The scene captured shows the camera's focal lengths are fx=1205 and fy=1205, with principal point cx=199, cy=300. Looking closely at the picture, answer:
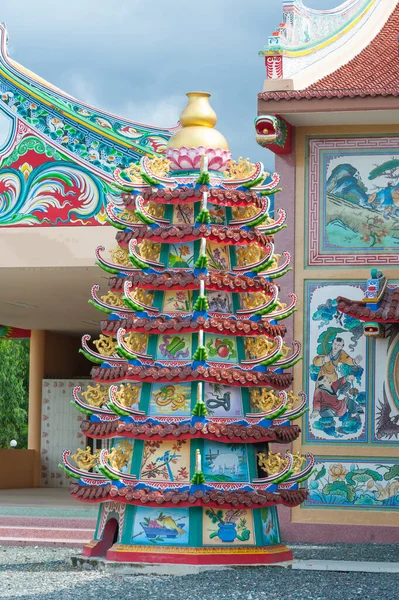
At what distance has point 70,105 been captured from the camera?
1638 cm

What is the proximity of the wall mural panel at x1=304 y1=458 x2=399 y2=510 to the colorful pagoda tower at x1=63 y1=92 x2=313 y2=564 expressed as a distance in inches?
113

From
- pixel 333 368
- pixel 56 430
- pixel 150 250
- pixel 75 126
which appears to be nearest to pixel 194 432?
pixel 150 250

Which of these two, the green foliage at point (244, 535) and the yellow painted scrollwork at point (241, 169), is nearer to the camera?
the green foliage at point (244, 535)

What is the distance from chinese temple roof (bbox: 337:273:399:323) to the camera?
13.4m

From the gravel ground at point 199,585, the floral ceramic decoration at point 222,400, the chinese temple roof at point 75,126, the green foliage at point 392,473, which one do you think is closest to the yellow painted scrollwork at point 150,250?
the floral ceramic decoration at point 222,400

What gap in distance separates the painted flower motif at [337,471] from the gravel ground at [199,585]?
3.68m

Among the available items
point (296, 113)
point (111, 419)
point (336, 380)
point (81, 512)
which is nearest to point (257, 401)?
point (111, 419)

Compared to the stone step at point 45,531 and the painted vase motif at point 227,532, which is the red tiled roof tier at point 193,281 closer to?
the painted vase motif at point 227,532

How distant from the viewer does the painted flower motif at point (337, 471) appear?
47.3 ft

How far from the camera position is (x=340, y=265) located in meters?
14.7

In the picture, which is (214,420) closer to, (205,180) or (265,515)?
(265,515)

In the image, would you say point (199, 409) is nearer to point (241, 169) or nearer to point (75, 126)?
point (241, 169)

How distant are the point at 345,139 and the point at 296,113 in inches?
37.2

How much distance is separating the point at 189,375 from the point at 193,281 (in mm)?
857
